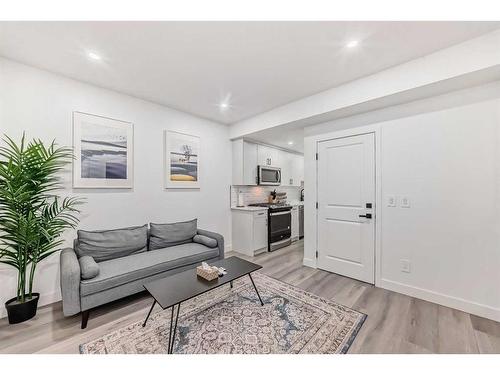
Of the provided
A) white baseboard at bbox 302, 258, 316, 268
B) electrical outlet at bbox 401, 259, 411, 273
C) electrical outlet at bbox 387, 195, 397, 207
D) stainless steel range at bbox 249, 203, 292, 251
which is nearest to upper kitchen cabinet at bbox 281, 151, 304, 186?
stainless steel range at bbox 249, 203, 292, 251

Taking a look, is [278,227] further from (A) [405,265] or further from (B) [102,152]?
(B) [102,152]

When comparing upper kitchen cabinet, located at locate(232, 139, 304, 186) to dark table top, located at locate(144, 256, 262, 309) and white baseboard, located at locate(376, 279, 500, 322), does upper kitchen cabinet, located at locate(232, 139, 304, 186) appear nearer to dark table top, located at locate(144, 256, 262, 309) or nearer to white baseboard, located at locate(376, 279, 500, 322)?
dark table top, located at locate(144, 256, 262, 309)

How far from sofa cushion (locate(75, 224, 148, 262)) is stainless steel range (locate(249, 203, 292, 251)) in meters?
2.29

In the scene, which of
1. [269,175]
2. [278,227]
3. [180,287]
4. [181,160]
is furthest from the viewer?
[269,175]

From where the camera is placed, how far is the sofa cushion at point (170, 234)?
2.85m

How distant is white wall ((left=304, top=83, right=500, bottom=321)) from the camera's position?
2006 mm

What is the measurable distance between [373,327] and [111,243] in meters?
2.85

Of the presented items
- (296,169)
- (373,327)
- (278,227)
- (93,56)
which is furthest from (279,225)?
(93,56)

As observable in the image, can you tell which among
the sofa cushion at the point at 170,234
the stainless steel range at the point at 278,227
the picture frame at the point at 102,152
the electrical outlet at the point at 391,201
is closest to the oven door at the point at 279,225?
the stainless steel range at the point at 278,227

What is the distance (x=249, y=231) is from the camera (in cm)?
396

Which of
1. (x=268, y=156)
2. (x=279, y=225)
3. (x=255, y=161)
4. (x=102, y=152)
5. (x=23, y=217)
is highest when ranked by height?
(x=268, y=156)

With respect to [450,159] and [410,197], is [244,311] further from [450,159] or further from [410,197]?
[450,159]
